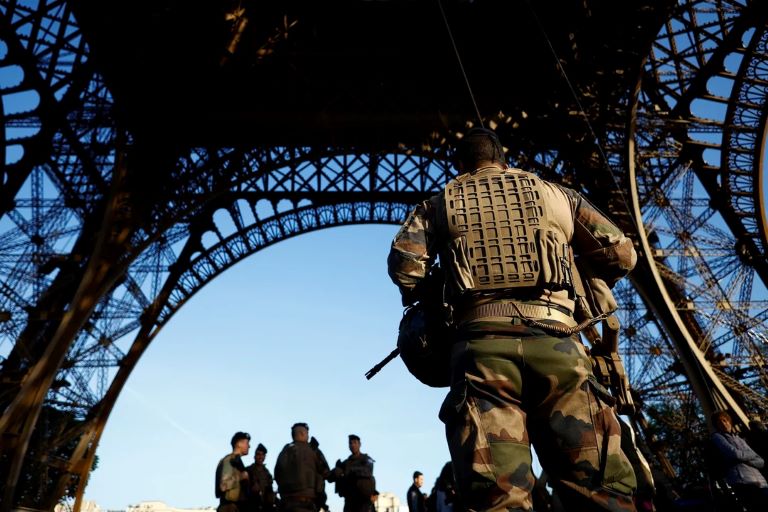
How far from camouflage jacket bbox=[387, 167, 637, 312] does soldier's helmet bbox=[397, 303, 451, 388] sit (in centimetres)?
10

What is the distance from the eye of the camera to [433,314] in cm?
Answer: 295

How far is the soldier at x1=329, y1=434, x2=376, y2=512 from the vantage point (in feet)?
30.1

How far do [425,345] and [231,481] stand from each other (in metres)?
5.97

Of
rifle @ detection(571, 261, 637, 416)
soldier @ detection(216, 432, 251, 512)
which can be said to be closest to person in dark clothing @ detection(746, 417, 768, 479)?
rifle @ detection(571, 261, 637, 416)

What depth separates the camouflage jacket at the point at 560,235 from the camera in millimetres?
2879

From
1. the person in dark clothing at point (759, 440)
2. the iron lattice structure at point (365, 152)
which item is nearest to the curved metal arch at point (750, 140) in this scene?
the iron lattice structure at point (365, 152)

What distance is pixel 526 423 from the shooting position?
8.70ft

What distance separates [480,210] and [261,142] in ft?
52.5

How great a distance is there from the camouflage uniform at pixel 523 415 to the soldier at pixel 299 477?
5729mm

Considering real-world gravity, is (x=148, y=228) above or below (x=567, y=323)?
above

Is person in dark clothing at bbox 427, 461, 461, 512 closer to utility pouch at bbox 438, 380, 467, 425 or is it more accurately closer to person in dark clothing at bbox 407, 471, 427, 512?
person in dark clothing at bbox 407, 471, 427, 512

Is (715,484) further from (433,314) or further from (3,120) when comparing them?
(3,120)

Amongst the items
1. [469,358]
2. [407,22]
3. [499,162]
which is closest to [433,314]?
[469,358]

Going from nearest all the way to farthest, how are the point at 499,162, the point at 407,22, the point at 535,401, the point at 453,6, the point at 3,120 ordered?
the point at 535,401
the point at 499,162
the point at 3,120
the point at 453,6
the point at 407,22
